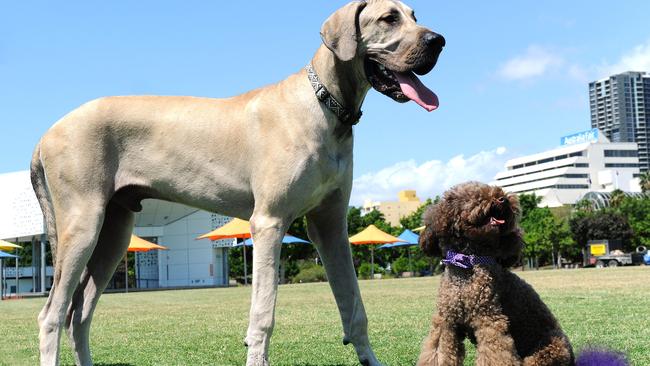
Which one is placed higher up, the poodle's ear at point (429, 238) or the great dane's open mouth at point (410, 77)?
the great dane's open mouth at point (410, 77)

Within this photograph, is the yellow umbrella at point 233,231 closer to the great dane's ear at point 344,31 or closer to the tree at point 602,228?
the great dane's ear at point 344,31

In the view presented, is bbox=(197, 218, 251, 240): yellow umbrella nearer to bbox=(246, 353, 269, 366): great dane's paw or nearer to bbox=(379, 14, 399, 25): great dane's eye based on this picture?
bbox=(246, 353, 269, 366): great dane's paw

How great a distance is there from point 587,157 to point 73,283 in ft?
526

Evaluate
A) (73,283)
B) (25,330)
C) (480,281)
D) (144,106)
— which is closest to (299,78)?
(144,106)

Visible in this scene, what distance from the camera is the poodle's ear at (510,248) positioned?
4.42m

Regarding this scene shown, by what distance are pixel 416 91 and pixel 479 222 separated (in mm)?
901

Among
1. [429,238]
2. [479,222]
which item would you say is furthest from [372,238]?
[479,222]

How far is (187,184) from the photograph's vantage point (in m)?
4.66

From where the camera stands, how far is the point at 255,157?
442 centimetres

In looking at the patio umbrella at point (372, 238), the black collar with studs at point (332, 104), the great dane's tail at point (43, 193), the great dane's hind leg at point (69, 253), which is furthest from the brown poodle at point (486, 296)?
the patio umbrella at point (372, 238)

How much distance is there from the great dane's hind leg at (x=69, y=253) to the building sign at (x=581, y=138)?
166177mm

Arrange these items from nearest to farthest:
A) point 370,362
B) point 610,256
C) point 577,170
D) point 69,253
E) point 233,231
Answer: point 69,253 → point 370,362 → point 233,231 → point 610,256 → point 577,170

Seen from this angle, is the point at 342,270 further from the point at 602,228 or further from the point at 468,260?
the point at 602,228

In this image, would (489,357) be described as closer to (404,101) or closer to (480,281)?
(480,281)
